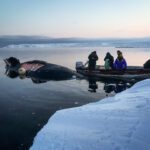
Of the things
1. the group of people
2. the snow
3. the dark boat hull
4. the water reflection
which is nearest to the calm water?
the water reflection

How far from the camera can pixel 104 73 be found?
2531 centimetres

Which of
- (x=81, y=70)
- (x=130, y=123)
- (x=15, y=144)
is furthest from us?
(x=81, y=70)

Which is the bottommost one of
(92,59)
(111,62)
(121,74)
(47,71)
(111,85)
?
(111,85)

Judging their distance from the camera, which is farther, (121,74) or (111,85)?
(121,74)

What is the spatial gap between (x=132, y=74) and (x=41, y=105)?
35.3ft

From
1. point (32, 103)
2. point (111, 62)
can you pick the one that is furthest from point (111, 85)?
point (32, 103)

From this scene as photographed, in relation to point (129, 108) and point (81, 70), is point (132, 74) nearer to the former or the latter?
point (81, 70)

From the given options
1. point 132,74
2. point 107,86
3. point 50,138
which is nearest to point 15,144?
point 50,138

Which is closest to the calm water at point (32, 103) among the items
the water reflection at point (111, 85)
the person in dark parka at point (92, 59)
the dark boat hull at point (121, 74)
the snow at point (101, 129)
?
the water reflection at point (111, 85)

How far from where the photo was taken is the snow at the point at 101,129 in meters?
6.40

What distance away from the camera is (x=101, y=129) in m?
7.22

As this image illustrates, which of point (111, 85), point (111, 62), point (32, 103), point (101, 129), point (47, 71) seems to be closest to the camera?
point (101, 129)

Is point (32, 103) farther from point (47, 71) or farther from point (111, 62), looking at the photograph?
point (111, 62)

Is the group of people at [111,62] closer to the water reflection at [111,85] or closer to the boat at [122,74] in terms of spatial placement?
the boat at [122,74]
